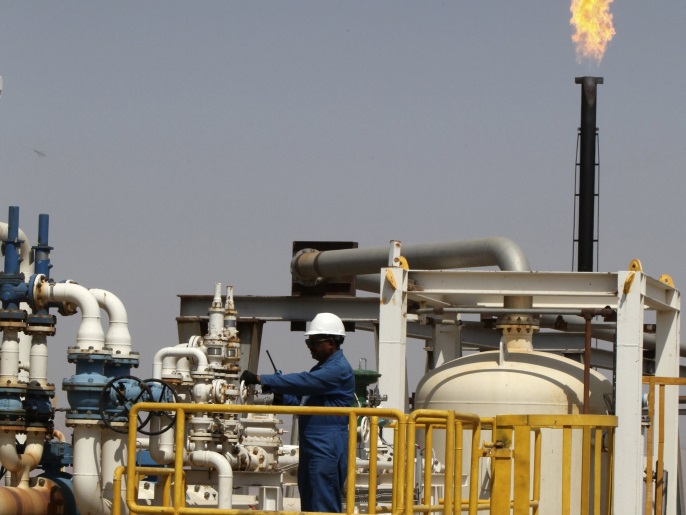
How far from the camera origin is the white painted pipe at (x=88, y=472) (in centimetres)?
1123

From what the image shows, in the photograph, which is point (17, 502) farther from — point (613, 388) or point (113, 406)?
point (613, 388)

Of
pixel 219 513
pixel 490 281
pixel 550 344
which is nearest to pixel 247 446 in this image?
pixel 490 281

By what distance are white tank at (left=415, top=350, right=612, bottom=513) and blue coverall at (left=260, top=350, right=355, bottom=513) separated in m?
5.26

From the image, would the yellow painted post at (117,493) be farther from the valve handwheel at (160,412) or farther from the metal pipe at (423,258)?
the metal pipe at (423,258)

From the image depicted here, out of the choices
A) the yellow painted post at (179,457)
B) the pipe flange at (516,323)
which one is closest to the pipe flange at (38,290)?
the yellow painted post at (179,457)

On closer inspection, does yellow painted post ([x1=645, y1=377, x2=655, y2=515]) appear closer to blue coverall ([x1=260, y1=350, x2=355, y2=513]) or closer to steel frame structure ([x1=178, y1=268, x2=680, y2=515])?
steel frame structure ([x1=178, y1=268, x2=680, y2=515])

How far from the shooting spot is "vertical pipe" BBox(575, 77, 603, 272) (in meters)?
20.7

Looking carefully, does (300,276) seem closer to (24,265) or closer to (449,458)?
(24,265)

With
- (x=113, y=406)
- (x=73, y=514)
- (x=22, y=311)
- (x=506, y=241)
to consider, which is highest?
(x=506, y=241)

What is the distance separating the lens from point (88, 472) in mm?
11242

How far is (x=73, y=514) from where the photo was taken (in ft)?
38.4

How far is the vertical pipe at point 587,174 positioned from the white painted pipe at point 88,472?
11166 mm

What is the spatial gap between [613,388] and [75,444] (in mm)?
6359

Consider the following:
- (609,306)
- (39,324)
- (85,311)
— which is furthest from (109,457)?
(609,306)
